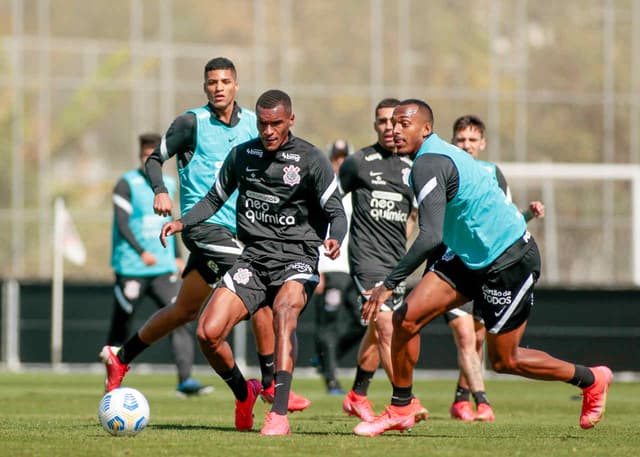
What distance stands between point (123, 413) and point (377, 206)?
148 inches

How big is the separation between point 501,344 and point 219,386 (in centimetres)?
817

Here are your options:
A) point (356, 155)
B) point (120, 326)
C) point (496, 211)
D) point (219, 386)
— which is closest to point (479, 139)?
point (356, 155)

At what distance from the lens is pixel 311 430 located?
30.8 feet

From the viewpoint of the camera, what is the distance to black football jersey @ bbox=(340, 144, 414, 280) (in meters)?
11.5

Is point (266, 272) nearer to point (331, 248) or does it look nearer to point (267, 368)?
point (331, 248)

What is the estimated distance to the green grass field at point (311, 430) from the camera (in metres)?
7.81

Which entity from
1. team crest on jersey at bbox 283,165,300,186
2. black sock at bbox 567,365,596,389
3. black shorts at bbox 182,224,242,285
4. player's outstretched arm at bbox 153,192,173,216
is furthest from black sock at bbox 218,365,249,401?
black sock at bbox 567,365,596,389

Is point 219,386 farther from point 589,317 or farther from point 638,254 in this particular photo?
point 638,254

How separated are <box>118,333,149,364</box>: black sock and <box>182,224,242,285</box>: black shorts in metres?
0.75

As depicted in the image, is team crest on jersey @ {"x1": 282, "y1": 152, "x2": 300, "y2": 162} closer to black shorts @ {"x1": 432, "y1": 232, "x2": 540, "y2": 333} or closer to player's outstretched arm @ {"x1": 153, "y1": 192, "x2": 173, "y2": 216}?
player's outstretched arm @ {"x1": 153, "y1": 192, "x2": 173, "y2": 216}

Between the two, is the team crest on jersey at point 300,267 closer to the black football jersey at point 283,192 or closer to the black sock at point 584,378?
the black football jersey at point 283,192

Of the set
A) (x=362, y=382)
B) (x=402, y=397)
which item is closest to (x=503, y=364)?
(x=402, y=397)

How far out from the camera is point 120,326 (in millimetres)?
14227

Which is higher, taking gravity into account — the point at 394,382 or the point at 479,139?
the point at 479,139
